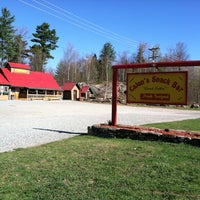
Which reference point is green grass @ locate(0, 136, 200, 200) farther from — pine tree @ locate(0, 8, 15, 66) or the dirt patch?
pine tree @ locate(0, 8, 15, 66)

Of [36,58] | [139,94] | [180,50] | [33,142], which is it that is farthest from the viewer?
[36,58]

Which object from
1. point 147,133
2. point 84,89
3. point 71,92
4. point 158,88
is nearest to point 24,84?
point 71,92

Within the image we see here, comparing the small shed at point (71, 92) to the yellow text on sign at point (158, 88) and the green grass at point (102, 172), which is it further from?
the green grass at point (102, 172)

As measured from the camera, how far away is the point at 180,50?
166 feet

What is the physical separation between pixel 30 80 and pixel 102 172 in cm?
4738

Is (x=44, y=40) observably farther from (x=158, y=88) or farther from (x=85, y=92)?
(x=158, y=88)

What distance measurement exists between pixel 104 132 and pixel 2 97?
3870 centimetres

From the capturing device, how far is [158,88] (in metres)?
8.42

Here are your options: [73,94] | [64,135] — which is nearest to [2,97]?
[73,94]

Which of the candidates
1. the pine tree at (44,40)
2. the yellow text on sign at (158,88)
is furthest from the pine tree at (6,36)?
the yellow text on sign at (158,88)

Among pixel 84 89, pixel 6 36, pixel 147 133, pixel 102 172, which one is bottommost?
pixel 102 172

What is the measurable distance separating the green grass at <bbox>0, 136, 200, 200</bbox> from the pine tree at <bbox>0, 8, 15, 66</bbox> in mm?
60043

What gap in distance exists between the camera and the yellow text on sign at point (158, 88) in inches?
319

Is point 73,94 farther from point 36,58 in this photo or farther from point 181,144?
point 181,144
